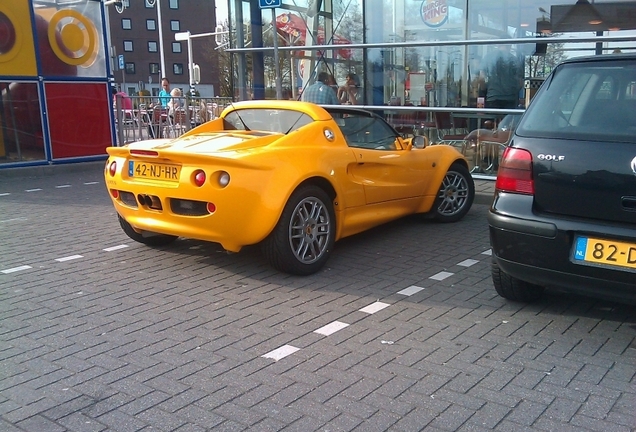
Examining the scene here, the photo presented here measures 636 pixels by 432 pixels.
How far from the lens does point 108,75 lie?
1231cm

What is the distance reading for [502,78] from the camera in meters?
9.57

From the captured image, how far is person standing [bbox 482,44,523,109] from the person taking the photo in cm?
944

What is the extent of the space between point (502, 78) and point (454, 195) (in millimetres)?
3497

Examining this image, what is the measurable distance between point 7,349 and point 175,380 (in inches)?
46.4

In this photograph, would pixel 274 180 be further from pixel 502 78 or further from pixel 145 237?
pixel 502 78

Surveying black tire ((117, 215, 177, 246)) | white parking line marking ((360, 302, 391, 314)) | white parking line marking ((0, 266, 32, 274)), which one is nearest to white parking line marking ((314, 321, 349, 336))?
white parking line marking ((360, 302, 391, 314))

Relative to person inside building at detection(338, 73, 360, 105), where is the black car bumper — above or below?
below

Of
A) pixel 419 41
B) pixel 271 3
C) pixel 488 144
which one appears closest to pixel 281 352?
pixel 271 3

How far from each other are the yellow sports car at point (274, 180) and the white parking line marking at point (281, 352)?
128 centimetres

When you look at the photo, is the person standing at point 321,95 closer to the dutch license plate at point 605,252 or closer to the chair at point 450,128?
the chair at point 450,128

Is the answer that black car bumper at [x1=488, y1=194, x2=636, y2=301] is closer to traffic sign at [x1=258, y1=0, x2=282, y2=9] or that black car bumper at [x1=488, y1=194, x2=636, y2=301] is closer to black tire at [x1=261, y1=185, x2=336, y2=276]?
black tire at [x1=261, y1=185, x2=336, y2=276]

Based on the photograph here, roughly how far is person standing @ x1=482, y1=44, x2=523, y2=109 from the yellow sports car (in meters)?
3.84

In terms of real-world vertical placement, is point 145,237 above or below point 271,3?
below

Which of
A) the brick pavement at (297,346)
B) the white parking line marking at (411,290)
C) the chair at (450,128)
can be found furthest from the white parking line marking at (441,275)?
the chair at (450,128)
